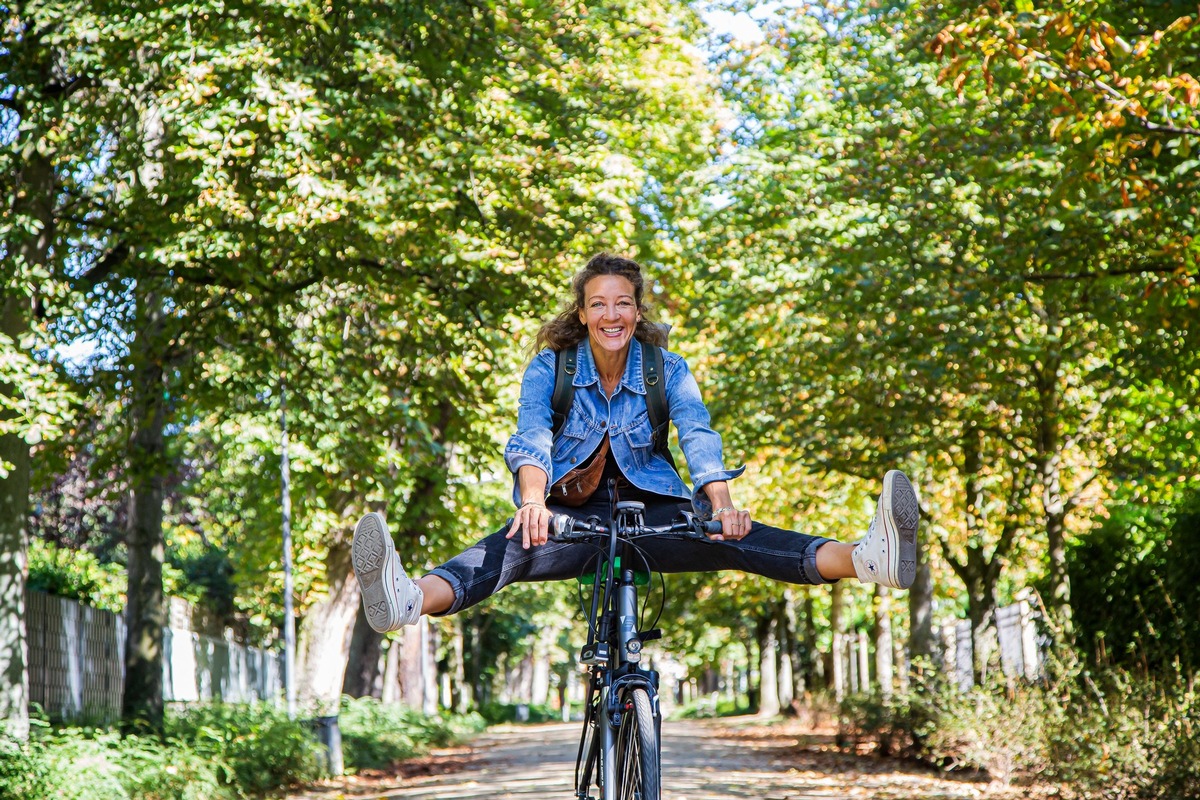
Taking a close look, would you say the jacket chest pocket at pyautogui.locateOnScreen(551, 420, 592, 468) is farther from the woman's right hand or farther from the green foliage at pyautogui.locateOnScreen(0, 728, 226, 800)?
the green foliage at pyautogui.locateOnScreen(0, 728, 226, 800)

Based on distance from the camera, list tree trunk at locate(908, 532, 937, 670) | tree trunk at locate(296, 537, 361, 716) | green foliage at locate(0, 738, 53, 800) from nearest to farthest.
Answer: green foliage at locate(0, 738, 53, 800) < tree trunk at locate(908, 532, 937, 670) < tree trunk at locate(296, 537, 361, 716)

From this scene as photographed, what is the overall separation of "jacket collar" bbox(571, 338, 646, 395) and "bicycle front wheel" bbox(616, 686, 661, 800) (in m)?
1.11

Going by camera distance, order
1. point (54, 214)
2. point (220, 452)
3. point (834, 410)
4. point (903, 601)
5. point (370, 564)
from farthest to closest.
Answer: point (903, 601), point (220, 452), point (834, 410), point (54, 214), point (370, 564)

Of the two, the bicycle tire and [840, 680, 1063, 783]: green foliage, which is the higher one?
the bicycle tire

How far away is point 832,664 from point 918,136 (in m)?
22.4

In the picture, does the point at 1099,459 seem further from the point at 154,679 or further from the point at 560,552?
the point at 560,552

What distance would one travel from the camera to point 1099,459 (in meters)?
16.6

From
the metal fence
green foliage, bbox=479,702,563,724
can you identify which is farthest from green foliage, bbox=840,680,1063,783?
green foliage, bbox=479,702,563,724

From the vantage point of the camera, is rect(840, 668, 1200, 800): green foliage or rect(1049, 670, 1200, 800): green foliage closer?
rect(1049, 670, 1200, 800): green foliage

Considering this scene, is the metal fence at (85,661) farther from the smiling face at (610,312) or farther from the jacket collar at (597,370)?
the smiling face at (610,312)

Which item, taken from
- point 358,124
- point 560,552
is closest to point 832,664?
point 358,124

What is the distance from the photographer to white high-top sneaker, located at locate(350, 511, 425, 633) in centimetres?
429

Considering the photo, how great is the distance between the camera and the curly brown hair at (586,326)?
507 centimetres

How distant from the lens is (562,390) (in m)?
4.97
